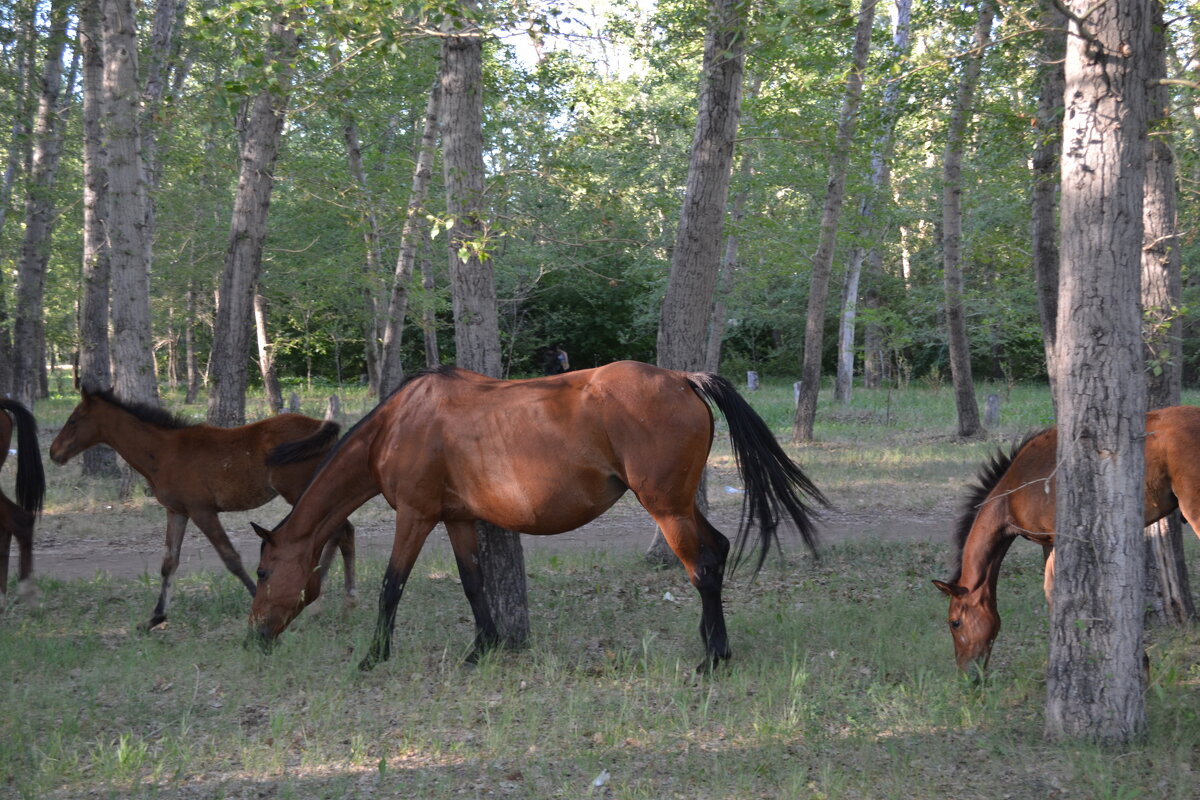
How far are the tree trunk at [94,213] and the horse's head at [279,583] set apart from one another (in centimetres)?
677

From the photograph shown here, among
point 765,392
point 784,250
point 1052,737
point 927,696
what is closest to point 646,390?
point 927,696

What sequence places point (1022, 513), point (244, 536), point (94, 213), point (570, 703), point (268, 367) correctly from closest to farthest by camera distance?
point (570, 703) < point (1022, 513) < point (244, 536) < point (94, 213) < point (268, 367)

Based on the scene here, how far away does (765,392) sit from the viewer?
1369 inches

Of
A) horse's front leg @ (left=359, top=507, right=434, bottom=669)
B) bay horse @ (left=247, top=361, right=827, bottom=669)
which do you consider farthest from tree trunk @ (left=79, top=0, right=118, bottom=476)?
horse's front leg @ (left=359, top=507, right=434, bottom=669)

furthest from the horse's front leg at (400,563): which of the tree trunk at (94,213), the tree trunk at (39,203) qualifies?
the tree trunk at (39,203)

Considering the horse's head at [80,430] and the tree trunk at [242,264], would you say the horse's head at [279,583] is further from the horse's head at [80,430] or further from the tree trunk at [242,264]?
the tree trunk at [242,264]

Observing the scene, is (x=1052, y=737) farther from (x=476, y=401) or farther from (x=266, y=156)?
(x=266, y=156)

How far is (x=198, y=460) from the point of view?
767 centimetres

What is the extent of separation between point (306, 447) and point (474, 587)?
1.83m

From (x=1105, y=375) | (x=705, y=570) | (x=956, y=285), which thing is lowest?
(x=705, y=570)

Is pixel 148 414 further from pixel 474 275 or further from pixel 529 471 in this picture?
pixel 529 471

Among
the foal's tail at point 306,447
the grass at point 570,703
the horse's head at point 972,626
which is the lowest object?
the grass at point 570,703

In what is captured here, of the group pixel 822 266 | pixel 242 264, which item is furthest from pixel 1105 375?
pixel 822 266

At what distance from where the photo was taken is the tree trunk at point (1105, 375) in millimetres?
4547
